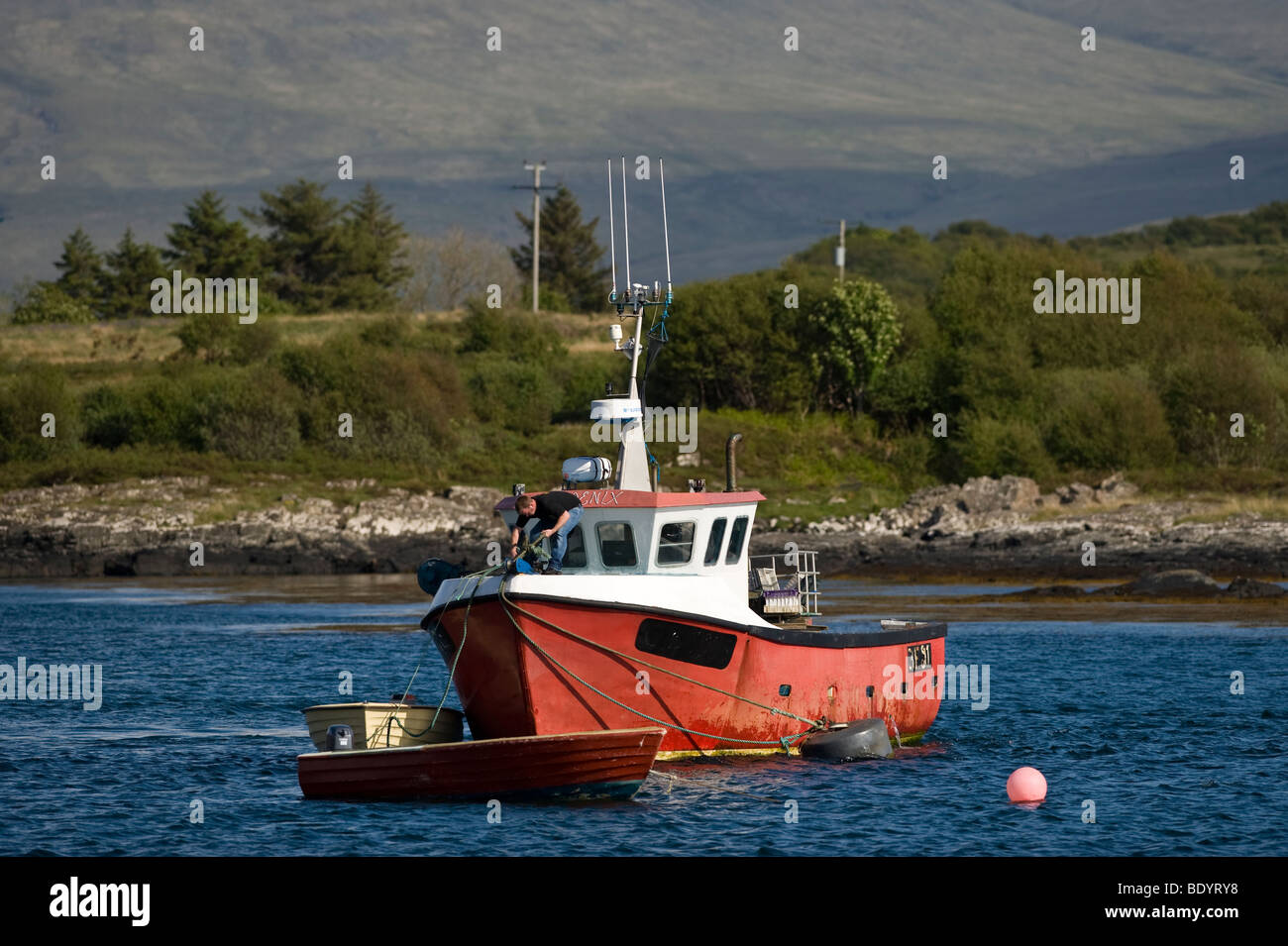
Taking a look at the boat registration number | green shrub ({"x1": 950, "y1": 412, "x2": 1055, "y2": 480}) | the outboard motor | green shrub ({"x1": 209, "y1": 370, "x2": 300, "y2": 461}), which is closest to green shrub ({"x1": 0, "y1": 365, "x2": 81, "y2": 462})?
green shrub ({"x1": 209, "y1": 370, "x2": 300, "y2": 461})

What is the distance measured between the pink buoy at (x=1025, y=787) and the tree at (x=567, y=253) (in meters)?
125

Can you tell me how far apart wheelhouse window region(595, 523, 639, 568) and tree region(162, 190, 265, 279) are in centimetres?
10975

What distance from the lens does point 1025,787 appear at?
21.8m

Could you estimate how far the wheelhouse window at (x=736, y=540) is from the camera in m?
23.7

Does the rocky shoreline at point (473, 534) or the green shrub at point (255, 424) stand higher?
the green shrub at point (255, 424)

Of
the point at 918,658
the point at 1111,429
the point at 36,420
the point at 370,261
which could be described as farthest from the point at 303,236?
the point at 918,658

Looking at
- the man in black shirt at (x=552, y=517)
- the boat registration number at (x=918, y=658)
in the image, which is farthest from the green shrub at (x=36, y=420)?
the man in black shirt at (x=552, y=517)

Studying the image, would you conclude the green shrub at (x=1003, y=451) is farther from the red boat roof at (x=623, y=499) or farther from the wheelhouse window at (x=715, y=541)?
the red boat roof at (x=623, y=499)

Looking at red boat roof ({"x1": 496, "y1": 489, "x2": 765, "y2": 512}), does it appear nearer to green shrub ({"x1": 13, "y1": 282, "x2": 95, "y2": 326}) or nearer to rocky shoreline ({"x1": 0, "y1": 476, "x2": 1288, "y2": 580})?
rocky shoreline ({"x1": 0, "y1": 476, "x2": 1288, "y2": 580})

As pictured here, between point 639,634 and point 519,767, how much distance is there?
2.56 meters

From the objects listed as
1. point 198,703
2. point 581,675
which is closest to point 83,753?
point 198,703

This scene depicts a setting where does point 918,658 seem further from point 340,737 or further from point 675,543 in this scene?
point 340,737

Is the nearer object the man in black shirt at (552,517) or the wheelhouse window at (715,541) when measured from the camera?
the man in black shirt at (552,517)
